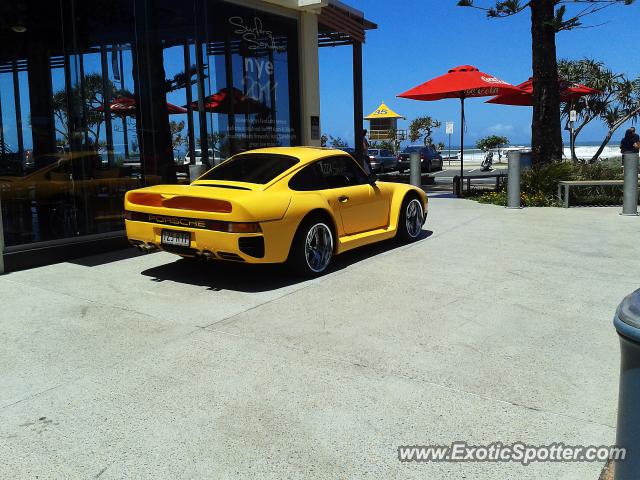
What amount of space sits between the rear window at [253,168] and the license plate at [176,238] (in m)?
0.97

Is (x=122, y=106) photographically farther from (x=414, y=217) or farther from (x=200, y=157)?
(x=414, y=217)

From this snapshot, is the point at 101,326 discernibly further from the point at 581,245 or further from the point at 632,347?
the point at 581,245

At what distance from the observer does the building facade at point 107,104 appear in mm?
7973

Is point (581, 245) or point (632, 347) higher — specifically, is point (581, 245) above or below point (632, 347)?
below

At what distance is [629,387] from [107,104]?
27.6 feet

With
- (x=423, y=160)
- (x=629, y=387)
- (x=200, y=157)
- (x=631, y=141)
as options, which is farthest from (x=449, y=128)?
(x=629, y=387)

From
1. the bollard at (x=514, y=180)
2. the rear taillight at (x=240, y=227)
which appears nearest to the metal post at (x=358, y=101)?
the bollard at (x=514, y=180)

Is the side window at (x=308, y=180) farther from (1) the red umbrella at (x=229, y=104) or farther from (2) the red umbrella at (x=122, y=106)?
(1) the red umbrella at (x=229, y=104)

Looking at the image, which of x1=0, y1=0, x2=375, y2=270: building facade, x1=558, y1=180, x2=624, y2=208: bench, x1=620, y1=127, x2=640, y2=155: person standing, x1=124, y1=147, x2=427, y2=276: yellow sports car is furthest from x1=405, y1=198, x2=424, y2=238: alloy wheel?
x1=620, y1=127, x2=640, y2=155: person standing

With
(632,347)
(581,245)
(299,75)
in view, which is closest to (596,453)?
(632,347)

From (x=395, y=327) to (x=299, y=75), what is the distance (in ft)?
28.9

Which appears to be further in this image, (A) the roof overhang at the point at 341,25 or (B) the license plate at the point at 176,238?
(A) the roof overhang at the point at 341,25

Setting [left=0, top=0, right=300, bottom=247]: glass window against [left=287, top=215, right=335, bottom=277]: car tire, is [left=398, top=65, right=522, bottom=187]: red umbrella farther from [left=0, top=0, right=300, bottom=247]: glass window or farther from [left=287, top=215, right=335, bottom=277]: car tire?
[left=287, top=215, right=335, bottom=277]: car tire

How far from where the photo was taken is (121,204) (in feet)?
28.9
